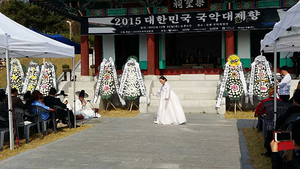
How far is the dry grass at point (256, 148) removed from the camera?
572 cm


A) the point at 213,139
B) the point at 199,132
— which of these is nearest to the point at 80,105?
the point at 199,132

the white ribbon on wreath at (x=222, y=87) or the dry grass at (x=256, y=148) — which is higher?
the white ribbon on wreath at (x=222, y=87)

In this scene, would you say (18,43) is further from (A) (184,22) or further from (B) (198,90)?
(A) (184,22)

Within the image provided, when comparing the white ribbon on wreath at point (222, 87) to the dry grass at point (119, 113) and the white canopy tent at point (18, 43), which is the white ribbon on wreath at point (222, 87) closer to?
the dry grass at point (119, 113)

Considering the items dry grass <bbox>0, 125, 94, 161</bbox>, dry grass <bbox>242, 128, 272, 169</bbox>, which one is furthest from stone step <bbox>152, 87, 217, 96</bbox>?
dry grass <bbox>0, 125, 94, 161</bbox>

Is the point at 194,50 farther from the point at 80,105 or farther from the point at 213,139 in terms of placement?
the point at 213,139

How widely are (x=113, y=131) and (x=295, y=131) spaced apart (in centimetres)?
630

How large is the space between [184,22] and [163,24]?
95 cm

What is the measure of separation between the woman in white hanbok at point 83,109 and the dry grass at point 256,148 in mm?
5224

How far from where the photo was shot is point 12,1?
35625 millimetres

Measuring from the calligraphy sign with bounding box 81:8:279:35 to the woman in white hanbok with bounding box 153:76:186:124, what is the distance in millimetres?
5598

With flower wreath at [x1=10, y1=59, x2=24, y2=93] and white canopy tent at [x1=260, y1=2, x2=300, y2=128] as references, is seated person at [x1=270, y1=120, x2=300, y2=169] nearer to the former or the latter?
white canopy tent at [x1=260, y1=2, x2=300, y2=128]

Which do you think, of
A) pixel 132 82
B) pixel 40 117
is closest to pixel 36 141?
pixel 40 117

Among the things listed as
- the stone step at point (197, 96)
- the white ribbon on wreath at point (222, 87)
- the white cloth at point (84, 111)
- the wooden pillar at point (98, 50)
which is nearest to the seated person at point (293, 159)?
the white cloth at point (84, 111)
